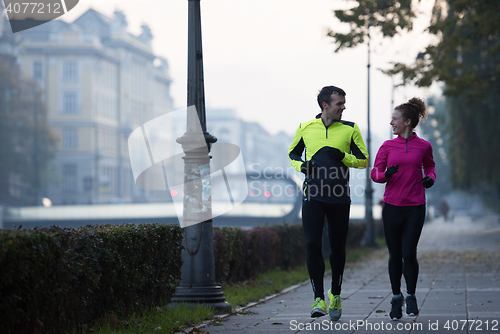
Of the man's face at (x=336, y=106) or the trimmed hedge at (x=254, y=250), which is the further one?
the trimmed hedge at (x=254, y=250)

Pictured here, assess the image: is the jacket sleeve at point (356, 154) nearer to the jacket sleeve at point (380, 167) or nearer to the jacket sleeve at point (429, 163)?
the jacket sleeve at point (380, 167)

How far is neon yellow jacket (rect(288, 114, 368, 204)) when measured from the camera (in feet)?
18.2

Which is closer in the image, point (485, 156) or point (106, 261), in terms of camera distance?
point (106, 261)

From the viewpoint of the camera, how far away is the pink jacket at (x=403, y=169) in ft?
18.8

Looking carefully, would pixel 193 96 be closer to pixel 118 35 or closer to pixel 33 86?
pixel 33 86

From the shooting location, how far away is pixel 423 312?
6.54 metres

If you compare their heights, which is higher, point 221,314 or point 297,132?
point 297,132

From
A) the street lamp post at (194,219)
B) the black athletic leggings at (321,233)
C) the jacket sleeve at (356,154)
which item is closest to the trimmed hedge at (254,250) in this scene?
the street lamp post at (194,219)

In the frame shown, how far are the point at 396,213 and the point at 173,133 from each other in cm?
10927

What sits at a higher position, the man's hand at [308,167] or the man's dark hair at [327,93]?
the man's dark hair at [327,93]

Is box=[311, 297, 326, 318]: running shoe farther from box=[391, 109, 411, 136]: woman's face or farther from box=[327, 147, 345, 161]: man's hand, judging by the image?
box=[391, 109, 411, 136]: woman's face

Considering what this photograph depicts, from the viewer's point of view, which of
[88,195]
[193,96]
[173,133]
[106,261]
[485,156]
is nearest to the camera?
[106,261]

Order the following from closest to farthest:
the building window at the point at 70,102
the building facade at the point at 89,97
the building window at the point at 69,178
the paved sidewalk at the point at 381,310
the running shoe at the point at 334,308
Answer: the paved sidewalk at the point at 381,310 < the running shoe at the point at 334,308 < the building window at the point at 69,178 < the building facade at the point at 89,97 < the building window at the point at 70,102

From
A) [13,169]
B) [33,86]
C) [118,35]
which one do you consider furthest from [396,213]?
[118,35]
